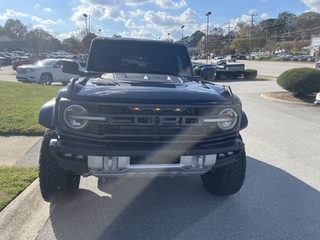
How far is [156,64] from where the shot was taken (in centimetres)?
476

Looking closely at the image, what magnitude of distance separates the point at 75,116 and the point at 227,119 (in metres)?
1.45

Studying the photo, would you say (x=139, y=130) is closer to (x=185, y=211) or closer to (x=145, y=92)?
(x=145, y=92)

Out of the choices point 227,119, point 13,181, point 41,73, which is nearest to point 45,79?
point 41,73

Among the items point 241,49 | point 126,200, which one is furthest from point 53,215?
point 241,49

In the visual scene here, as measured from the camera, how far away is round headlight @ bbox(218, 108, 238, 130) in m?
3.11

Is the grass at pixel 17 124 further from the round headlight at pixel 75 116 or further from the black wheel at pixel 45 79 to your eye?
the black wheel at pixel 45 79

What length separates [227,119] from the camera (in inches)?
123

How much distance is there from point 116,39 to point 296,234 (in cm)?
Result: 358

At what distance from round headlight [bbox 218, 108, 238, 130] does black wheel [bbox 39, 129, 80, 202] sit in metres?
1.72

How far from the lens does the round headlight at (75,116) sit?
2.86m

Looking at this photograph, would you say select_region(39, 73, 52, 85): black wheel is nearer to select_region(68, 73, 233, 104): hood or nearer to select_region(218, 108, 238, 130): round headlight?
select_region(68, 73, 233, 104): hood

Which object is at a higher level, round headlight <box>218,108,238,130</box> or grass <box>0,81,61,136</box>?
round headlight <box>218,108,238,130</box>

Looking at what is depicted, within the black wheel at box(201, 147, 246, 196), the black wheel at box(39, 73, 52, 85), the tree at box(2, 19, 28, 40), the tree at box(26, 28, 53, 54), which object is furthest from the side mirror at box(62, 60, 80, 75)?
the tree at box(2, 19, 28, 40)

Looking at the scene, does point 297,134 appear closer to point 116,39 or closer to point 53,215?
point 116,39
